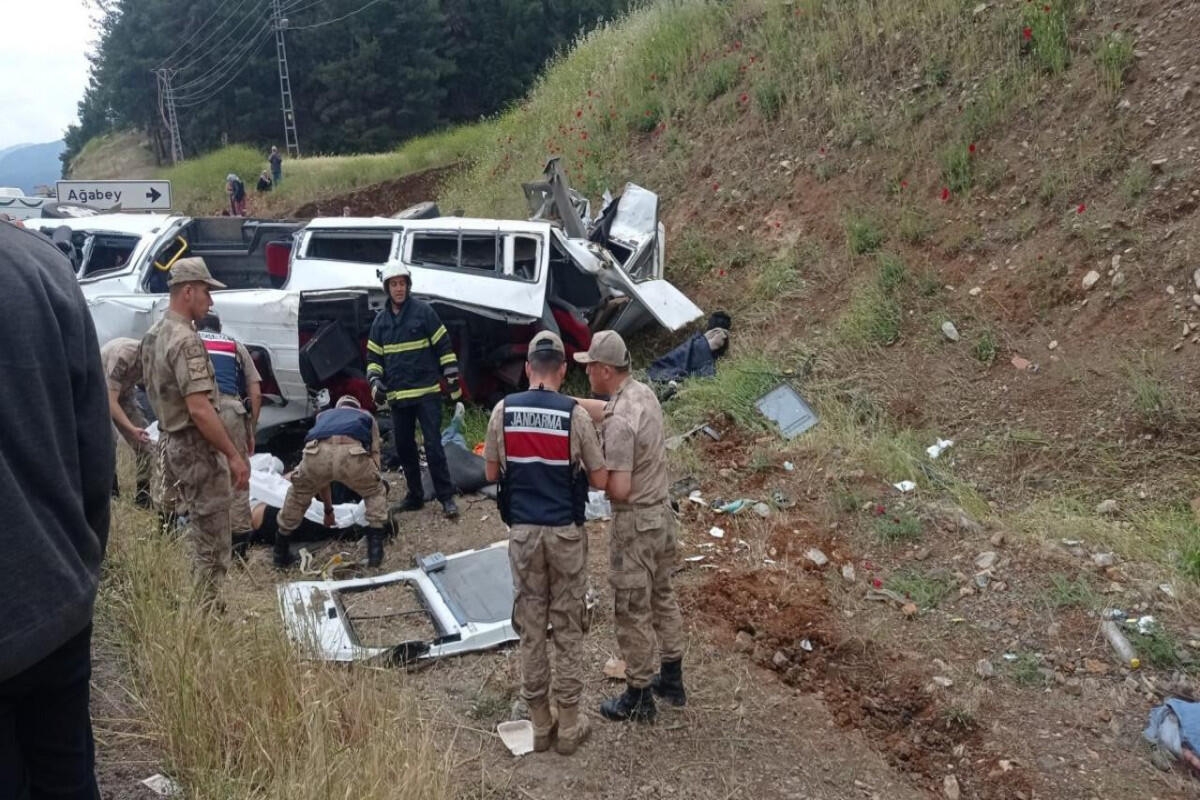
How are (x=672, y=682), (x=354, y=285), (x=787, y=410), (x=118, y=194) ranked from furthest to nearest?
(x=118, y=194) < (x=354, y=285) < (x=787, y=410) < (x=672, y=682)

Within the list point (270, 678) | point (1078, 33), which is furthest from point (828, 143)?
point (270, 678)

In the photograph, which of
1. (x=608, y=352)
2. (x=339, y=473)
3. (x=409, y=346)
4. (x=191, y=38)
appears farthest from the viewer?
(x=191, y=38)

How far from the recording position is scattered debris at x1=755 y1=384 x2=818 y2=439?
728cm

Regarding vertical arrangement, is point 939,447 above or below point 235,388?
below

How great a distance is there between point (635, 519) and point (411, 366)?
9.80 feet

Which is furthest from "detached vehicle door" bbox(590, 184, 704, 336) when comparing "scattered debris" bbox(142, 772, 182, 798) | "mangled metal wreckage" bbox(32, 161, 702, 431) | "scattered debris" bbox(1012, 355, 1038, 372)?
"scattered debris" bbox(142, 772, 182, 798)

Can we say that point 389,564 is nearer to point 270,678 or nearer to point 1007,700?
point 270,678

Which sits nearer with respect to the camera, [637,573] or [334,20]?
[637,573]

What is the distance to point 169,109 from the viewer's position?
36.7 metres

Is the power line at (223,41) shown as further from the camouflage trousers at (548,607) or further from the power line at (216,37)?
the camouflage trousers at (548,607)

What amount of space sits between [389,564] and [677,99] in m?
9.02

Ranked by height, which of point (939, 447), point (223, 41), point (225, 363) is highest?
point (223, 41)

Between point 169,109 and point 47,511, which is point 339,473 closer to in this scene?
point 47,511

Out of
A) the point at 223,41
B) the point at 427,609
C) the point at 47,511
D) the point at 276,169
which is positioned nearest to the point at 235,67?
the point at 223,41
